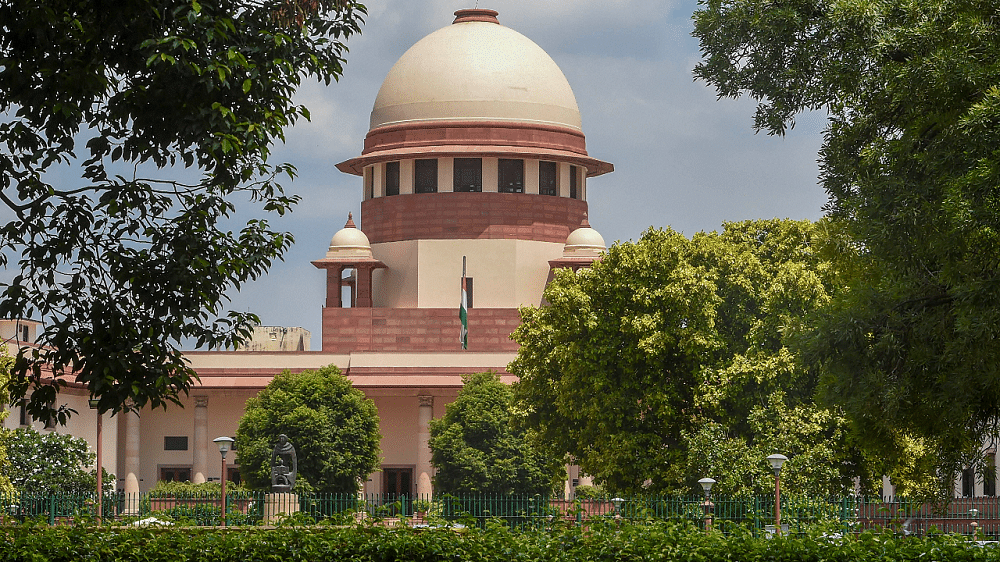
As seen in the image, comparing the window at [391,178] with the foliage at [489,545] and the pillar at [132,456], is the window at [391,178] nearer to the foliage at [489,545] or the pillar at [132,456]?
the pillar at [132,456]

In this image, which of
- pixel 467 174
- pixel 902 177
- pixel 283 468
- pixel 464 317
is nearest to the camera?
pixel 902 177

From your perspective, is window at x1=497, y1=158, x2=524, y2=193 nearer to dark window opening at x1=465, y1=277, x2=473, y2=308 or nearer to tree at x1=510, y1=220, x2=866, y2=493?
dark window opening at x1=465, y1=277, x2=473, y2=308

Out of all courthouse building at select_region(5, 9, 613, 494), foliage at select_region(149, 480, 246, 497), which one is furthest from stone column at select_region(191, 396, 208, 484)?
foliage at select_region(149, 480, 246, 497)

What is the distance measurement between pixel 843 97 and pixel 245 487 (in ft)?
113

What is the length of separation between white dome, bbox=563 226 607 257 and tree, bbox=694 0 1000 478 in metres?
42.5

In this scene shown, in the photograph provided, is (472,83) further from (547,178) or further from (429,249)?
(429,249)

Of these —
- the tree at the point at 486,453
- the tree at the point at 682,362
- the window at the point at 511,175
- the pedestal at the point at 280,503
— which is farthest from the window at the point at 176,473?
the tree at the point at 682,362

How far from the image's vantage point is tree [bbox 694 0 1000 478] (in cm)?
1480

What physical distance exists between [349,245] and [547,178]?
9.15 metres

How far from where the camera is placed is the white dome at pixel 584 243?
60625 mm

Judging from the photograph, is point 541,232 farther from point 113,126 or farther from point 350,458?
point 113,126

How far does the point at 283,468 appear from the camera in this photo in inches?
1448

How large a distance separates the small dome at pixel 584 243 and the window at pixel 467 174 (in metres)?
4.77

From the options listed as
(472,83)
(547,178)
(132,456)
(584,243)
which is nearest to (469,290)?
(584,243)
